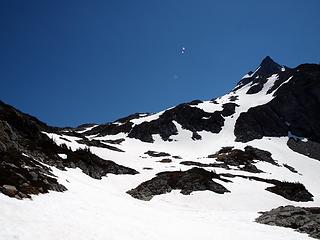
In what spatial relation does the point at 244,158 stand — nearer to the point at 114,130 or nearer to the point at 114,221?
the point at 114,130

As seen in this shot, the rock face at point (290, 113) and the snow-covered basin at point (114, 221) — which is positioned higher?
the rock face at point (290, 113)

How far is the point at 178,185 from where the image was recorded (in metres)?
58.6

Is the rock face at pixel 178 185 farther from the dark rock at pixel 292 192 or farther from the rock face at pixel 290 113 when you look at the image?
the rock face at pixel 290 113

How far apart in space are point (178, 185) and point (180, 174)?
476 centimetres

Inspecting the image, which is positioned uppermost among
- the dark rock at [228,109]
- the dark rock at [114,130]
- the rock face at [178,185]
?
the dark rock at [228,109]

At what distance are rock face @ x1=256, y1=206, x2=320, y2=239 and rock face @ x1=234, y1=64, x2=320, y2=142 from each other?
89.9 meters

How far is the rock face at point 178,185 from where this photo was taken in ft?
180

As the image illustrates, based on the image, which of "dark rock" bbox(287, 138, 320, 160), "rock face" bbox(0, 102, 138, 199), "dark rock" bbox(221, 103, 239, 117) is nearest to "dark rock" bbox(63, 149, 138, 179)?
"rock face" bbox(0, 102, 138, 199)

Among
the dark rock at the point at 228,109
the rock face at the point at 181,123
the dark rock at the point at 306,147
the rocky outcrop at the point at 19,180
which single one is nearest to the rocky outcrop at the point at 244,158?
the dark rock at the point at 306,147

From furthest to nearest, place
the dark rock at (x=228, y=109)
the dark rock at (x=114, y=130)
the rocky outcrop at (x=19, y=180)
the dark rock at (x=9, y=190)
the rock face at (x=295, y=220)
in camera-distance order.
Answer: the dark rock at (x=228, y=109) → the dark rock at (x=114, y=130) → the rock face at (x=295, y=220) → the rocky outcrop at (x=19, y=180) → the dark rock at (x=9, y=190)

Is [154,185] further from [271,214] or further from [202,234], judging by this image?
[202,234]

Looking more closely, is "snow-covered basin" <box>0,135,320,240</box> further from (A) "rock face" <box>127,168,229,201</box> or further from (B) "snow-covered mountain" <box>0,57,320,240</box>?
(A) "rock face" <box>127,168,229,201</box>

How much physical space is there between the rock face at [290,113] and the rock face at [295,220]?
8987 centimetres

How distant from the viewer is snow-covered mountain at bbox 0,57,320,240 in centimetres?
2203
